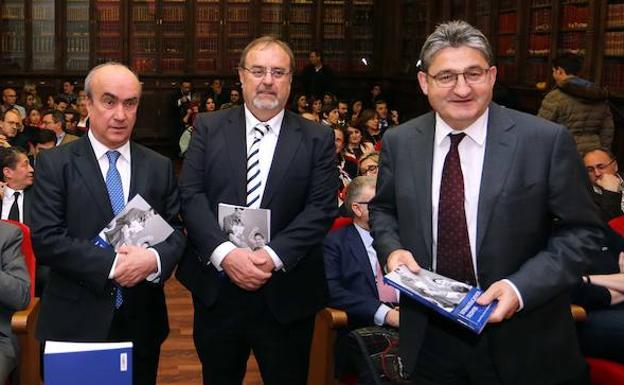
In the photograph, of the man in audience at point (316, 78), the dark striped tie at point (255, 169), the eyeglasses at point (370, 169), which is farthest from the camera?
the man in audience at point (316, 78)

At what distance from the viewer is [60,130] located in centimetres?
876

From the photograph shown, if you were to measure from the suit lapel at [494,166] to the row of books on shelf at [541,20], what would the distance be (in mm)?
8797

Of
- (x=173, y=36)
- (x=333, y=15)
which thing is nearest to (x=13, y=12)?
(x=173, y=36)

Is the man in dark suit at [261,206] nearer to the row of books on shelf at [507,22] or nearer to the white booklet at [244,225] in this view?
the white booklet at [244,225]

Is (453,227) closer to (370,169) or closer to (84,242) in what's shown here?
(84,242)

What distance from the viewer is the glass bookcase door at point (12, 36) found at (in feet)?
49.7

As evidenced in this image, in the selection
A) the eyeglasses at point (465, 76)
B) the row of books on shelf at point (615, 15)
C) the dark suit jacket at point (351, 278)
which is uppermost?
the row of books on shelf at point (615, 15)

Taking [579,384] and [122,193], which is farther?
[122,193]

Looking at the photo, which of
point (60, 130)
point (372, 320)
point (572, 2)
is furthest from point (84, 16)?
point (372, 320)

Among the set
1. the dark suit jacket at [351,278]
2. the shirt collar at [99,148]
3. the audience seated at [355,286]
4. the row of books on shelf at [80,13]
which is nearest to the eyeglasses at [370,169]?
the audience seated at [355,286]

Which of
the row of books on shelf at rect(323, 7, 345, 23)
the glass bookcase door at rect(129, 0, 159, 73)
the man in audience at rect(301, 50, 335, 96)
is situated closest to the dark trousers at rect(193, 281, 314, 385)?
the man in audience at rect(301, 50, 335, 96)

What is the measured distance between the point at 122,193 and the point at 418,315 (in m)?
1.07

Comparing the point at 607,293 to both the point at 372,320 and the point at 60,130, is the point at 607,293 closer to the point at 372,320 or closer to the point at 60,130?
the point at 372,320

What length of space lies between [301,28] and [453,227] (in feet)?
46.7
